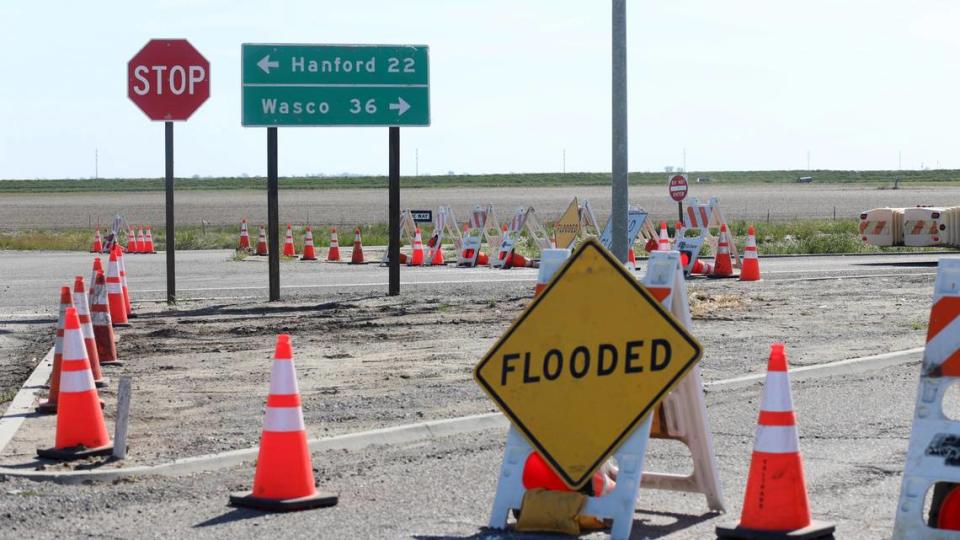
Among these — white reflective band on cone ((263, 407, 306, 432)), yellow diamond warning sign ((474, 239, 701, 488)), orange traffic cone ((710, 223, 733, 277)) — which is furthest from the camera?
orange traffic cone ((710, 223, 733, 277))

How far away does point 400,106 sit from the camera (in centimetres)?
2120

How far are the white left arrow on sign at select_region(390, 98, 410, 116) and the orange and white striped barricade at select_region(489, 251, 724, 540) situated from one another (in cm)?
1417

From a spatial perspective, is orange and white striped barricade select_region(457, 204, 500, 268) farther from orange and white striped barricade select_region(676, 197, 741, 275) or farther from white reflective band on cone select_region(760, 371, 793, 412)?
white reflective band on cone select_region(760, 371, 793, 412)

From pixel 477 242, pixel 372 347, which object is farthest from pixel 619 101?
pixel 477 242

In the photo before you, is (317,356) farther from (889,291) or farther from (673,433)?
(889,291)

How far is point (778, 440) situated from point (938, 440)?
2.28 ft

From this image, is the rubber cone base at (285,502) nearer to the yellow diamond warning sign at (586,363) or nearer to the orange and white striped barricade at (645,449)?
the orange and white striped barricade at (645,449)

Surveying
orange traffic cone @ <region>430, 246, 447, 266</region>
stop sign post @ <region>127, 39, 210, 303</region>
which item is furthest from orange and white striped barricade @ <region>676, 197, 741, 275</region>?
stop sign post @ <region>127, 39, 210, 303</region>

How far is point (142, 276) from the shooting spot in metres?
27.9

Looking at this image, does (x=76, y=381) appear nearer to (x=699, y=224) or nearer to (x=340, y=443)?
(x=340, y=443)

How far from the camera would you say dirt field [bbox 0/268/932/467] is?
10.1 metres

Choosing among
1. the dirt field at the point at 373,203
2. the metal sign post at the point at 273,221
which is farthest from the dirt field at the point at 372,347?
the dirt field at the point at 373,203

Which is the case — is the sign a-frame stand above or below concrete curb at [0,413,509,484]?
above

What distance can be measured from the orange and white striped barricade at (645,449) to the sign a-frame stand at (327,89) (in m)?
13.8
